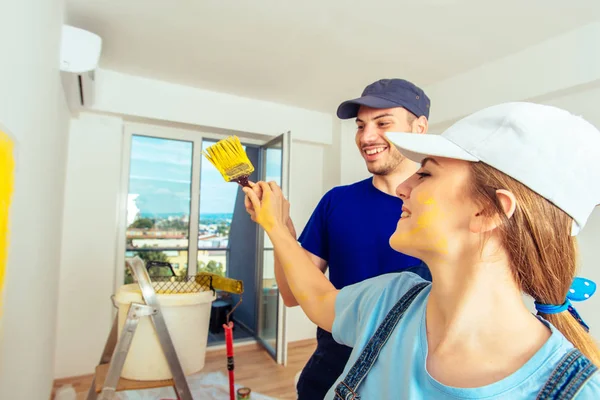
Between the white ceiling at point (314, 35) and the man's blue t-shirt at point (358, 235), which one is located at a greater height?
the white ceiling at point (314, 35)

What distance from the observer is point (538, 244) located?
509 millimetres

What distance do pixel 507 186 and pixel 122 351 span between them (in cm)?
142

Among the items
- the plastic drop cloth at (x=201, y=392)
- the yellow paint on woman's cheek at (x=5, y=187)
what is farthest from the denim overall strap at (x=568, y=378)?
the plastic drop cloth at (x=201, y=392)

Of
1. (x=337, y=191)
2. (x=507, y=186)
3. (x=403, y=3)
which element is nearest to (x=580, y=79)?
(x=403, y=3)

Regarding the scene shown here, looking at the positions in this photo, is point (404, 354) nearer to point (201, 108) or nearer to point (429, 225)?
point (429, 225)

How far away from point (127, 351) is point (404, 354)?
1198 mm

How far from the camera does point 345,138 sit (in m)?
3.56

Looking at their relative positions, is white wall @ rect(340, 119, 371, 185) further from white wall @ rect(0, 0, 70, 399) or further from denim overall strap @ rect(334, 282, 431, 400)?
denim overall strap @ rect(334, 282, 431, 400)

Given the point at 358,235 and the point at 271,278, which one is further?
the point at 271,278

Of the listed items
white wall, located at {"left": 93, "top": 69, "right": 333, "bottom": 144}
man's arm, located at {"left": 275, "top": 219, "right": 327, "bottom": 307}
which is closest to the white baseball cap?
man's arm, located at {"left": 275, "top": 219, "right": 327, "bottom": 307}

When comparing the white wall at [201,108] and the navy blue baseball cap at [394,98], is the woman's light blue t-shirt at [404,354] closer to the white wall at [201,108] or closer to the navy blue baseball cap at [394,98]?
the navy blue baseball cap at [394,98]

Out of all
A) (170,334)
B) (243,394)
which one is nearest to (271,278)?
(243,394)

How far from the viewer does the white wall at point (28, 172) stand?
3.01 ft

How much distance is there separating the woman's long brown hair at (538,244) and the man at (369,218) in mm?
457
